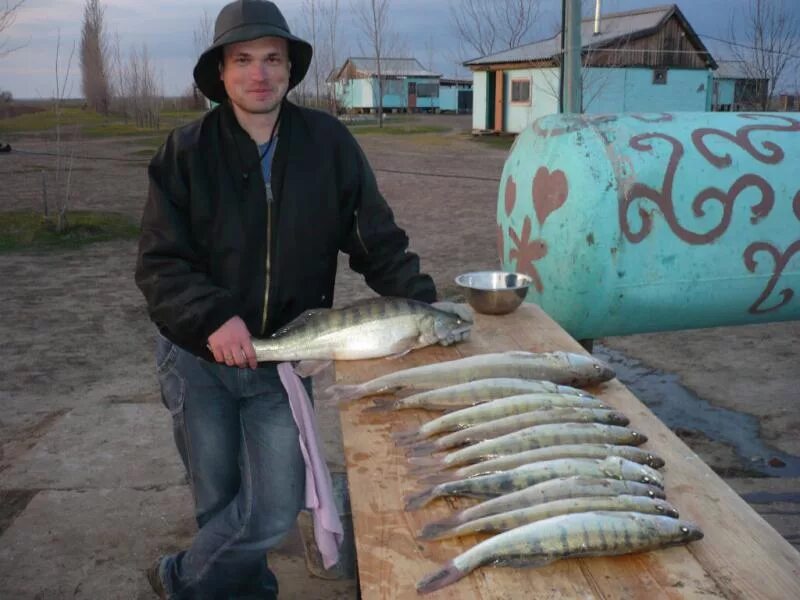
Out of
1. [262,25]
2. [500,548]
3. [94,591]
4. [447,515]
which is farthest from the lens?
[94,591]

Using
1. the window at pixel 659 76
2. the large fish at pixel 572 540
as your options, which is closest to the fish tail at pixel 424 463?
the large fish at pixel 572 540

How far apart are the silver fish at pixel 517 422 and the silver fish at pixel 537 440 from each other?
6 centimetres

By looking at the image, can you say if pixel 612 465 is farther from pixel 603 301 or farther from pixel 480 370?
pixel 603 301

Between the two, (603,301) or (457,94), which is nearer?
(603,301)

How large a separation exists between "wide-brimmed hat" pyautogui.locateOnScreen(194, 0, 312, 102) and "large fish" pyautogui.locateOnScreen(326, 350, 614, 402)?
1.43 m

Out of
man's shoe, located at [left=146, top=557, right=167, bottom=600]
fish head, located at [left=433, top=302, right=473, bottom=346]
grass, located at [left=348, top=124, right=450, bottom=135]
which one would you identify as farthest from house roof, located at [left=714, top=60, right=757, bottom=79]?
man's shoe, located at [left=146, top=557, right=167, bottom=600]

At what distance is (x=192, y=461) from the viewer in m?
3.38

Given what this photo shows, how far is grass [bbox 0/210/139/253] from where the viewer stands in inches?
528

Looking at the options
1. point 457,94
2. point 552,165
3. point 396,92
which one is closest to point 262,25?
point 552,165

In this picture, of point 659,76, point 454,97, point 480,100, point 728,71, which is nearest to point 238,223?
point 659,76

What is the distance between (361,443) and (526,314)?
184 centimetres

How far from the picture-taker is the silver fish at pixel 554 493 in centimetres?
233

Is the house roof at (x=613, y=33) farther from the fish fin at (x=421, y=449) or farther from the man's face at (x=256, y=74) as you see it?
the fish fin at (x=421, y=449)

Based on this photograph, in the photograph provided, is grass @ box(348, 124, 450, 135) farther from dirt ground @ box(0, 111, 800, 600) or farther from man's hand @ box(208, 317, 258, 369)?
man's hand @ box(208, 317, 258, 369)
